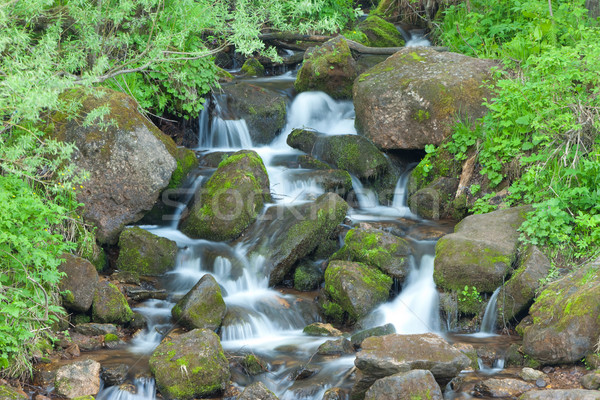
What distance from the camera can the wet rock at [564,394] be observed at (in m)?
4.27

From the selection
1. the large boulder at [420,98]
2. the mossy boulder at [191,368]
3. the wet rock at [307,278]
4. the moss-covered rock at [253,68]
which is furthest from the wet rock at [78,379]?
the moss-covered rock at [253,68]

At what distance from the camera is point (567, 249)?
6.36 metres

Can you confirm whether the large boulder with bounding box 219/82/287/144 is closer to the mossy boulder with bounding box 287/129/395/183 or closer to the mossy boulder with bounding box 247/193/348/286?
the mossy boulder with bounding box 287/129/395/183

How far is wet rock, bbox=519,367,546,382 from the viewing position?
16.8ft

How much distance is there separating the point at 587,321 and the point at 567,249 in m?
1.31

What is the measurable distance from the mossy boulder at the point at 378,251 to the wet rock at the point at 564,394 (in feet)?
9.08

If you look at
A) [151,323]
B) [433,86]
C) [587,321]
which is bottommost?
[151,323]

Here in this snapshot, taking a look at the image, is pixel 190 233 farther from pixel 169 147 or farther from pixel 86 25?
pixel 86 25

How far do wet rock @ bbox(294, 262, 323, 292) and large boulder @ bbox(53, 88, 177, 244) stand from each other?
2.36 m

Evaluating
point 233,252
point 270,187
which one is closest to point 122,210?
point 233,252

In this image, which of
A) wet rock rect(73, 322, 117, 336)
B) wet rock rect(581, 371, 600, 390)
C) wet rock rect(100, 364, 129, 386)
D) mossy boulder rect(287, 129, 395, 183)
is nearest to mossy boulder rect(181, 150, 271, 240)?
mossy boulder rect(287, 129, 395, 183)

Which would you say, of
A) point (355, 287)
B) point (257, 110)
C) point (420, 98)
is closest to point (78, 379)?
point (355, 287)

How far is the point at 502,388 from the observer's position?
4.99 metres

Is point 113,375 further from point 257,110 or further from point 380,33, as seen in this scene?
point 380,33
